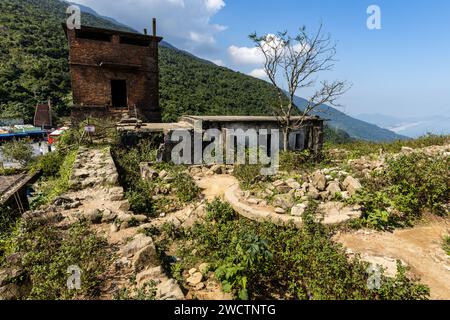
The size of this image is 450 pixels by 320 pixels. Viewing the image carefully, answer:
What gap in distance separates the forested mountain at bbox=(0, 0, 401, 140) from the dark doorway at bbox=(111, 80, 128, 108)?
12.6 m

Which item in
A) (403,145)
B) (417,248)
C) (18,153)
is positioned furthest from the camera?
(18,153)

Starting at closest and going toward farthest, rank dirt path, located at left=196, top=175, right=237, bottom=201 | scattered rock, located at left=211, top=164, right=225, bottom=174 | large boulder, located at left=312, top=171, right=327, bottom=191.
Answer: large boulder, located at left=312, top=171, right=327, bottom=191
dirt path, located at left=196, top=175, right=237, bottom=201
scattered rock, located at left=211, top=164, right=225, bottom=174

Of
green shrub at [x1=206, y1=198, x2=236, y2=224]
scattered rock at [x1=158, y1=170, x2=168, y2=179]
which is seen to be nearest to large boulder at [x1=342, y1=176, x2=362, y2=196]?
green shrub at [x1=206, y1=198, x2=236, y2=224]

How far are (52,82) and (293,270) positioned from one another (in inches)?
1969

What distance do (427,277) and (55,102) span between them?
48.8 metres

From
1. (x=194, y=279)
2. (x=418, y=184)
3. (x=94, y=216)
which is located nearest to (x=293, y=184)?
(x=418, y=184)

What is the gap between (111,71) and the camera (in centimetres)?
1540

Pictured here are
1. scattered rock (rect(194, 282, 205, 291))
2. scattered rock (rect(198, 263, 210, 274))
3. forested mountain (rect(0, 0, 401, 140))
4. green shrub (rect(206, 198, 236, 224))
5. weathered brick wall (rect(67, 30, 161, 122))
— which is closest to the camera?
scattered rock (rect(194, 282, 205, 291))

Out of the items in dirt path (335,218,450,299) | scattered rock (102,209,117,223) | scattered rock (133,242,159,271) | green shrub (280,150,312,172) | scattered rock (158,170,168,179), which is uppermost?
green shrub (280,150,312,172)

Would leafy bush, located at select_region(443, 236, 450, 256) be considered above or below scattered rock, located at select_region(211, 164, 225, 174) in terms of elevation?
below

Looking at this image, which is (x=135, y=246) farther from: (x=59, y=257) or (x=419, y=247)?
(x=419, y=247)

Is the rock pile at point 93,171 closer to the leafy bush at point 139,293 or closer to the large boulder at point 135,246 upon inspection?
the large boulder at point 135,246

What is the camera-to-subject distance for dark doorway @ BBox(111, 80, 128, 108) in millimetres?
16875

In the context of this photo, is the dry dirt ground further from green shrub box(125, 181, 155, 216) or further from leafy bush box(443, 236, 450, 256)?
green shrub box(125, 181, 155, 216)
